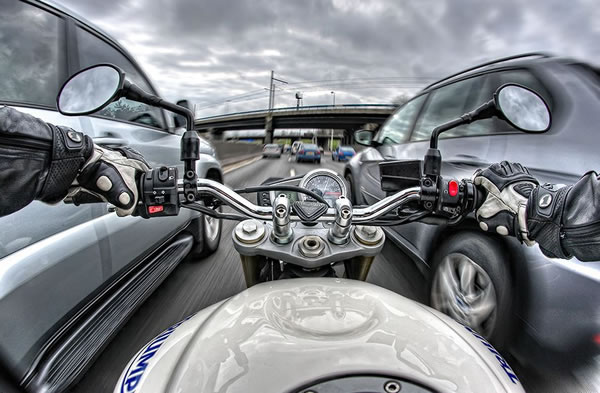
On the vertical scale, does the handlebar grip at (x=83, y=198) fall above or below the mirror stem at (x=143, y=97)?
below

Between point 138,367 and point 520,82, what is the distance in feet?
9.43

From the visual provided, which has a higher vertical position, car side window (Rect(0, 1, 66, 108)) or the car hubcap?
car side window (Rect(0, 1, 66, 108))

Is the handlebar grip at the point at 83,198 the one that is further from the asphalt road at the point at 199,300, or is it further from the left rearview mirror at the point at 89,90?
the asphalt road at the point at 199,300

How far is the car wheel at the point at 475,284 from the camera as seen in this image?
1.78 m

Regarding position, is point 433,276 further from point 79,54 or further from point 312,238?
point 79,54

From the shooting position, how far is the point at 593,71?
1883 millimetres

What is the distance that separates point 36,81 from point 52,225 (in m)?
0.92

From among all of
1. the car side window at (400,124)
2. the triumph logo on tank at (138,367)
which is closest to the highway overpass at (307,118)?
the car side window at (400,124)

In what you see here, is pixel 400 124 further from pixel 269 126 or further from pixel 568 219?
pixel 269 126

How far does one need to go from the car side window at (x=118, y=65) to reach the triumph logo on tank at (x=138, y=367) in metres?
2.03

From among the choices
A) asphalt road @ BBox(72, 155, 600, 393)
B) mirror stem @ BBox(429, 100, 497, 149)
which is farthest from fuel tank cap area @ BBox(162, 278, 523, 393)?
asphalt road @ BBox(72, 155, 600, 393)

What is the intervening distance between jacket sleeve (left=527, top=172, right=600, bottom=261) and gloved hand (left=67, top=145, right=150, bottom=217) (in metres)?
1.41

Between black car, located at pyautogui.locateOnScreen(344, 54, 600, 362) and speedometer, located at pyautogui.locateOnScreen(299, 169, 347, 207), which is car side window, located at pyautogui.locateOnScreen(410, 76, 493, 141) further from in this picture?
speedometer, located at pyautogui.locateOnScreen(299, 169, 347, 207)

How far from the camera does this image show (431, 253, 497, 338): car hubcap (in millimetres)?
1909
